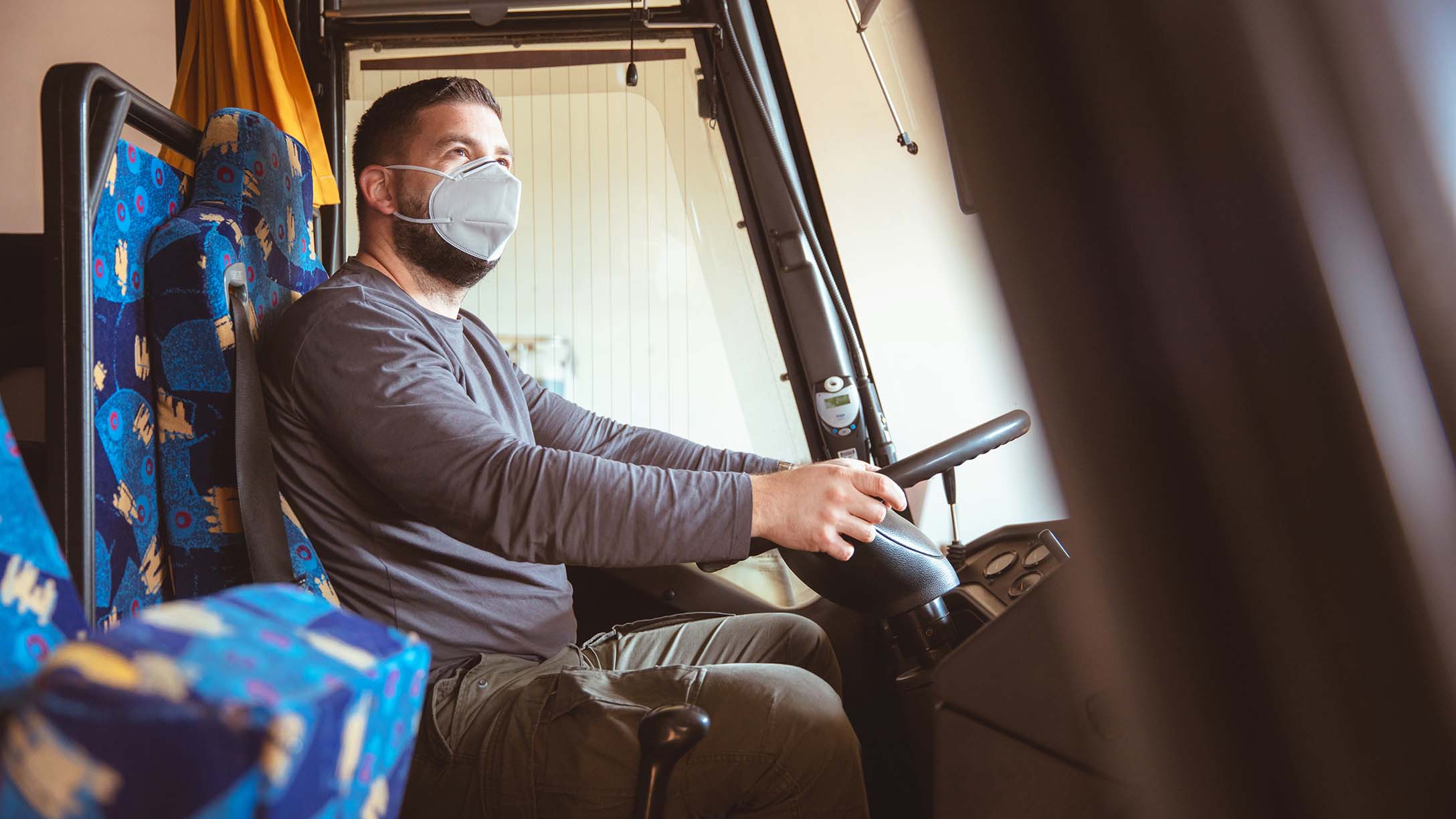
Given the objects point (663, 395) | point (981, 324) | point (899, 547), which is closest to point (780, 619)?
point (899, 547)

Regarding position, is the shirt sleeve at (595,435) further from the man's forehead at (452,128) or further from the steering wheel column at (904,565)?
the steering wheel column at (904,565)

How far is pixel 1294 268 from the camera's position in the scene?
300 millimetres

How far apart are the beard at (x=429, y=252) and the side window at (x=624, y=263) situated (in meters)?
0.54

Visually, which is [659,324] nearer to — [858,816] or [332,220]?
[332,220]

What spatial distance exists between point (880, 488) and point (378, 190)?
1019 millimetres

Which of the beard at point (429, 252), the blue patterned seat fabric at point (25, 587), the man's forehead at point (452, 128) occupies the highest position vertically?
the man's forehead at point (452, 128)

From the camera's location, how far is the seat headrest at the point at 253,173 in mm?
1251

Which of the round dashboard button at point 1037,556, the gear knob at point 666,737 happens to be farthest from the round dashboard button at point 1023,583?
the gear knob at point 666,737

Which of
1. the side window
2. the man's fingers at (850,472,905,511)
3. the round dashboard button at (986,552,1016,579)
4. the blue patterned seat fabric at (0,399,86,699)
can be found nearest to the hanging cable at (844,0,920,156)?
the side window

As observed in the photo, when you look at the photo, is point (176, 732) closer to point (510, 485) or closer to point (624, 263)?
point (510, 485)

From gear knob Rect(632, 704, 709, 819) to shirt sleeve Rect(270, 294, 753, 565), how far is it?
20 cm

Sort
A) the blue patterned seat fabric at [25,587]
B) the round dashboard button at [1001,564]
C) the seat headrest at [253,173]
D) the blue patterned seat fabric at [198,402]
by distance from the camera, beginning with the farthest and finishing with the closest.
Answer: the round dashboard button at [1001,564]
the seat headrest at [253,173]
the blue patterned seat fabric at [198,402]
the blue patterned seat fabric at [25,587]

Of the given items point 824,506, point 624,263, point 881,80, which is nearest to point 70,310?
point 824,506

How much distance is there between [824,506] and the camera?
1046 mm
